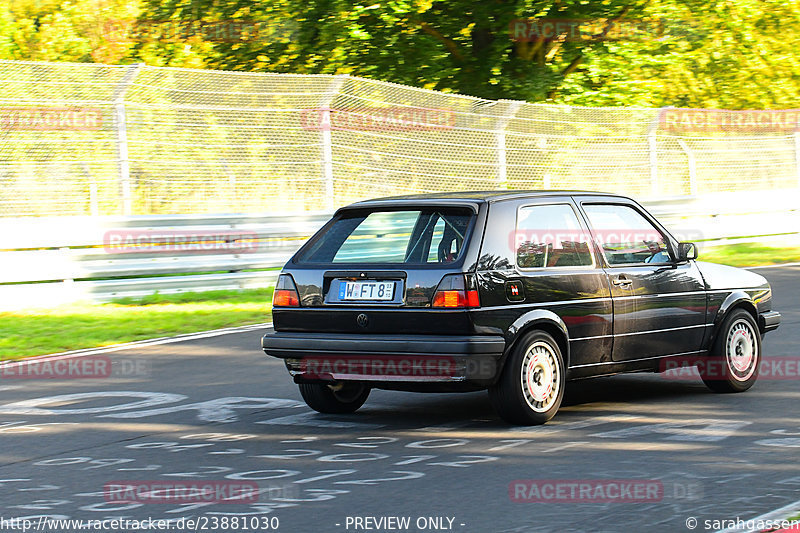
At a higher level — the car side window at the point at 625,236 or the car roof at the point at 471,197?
the car roof at the point at 471,197

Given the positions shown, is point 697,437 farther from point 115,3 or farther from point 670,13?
point 115,3

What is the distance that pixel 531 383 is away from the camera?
7473 mm

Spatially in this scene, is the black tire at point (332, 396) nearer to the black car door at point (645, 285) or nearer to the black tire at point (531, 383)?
the black tire at point (531, 383)

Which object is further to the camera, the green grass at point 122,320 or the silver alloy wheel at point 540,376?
the green grass at point 122,320

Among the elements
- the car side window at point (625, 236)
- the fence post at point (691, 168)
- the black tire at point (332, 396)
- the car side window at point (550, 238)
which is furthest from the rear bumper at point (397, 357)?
the fence post at point (691, 168)

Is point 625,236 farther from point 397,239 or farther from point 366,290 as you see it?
point 366,290

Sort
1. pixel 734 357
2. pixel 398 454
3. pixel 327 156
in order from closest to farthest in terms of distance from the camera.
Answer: pixel 398 454 → pixel 734 357 → pixel 327 156

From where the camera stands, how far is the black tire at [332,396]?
816 centimetres

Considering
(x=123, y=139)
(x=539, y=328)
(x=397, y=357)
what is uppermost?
(x=123, y=139)

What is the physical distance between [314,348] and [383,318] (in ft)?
1.72

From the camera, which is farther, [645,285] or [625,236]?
[625,236]

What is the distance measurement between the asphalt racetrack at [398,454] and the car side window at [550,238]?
1045mm

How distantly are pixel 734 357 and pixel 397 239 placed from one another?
2.75 metres

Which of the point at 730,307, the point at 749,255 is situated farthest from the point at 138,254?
the point at 749,255
